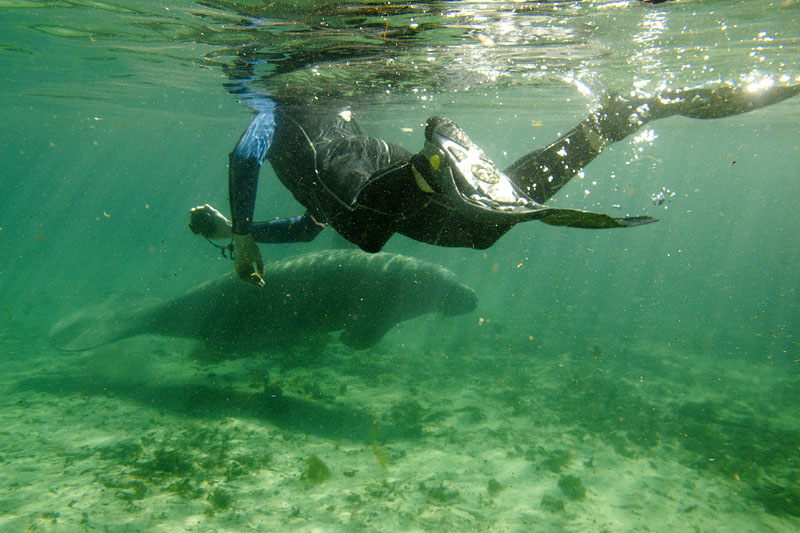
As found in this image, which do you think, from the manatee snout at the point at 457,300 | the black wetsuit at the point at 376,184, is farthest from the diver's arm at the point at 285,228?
the manatee snout at the point at 457,300

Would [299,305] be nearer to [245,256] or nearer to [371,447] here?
[371,447]

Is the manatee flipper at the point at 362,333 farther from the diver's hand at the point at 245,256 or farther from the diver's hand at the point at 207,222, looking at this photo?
the diver's hand at the point at 245,256

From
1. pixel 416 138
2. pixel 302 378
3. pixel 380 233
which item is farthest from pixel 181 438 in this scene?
pixel 416 138

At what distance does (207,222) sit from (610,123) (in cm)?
444

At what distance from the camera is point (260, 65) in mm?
10867

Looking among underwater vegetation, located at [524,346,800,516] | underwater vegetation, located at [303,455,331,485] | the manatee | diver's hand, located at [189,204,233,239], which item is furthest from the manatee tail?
underwater vegetation, located at [524,346,800,516]

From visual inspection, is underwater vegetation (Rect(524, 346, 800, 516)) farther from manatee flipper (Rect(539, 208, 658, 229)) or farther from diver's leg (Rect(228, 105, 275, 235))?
diver's leg (Rect(228, 105, 275, 235))

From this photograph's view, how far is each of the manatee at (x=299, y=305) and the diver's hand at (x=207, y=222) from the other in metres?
2.47

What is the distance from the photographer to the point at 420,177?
237 centimetres

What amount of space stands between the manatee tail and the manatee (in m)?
0.03

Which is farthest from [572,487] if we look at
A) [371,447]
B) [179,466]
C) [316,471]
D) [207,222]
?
[207,222]

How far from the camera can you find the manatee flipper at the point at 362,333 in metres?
7.14

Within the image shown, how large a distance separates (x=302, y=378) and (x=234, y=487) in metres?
4.27

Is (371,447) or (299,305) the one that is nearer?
(371,447)
